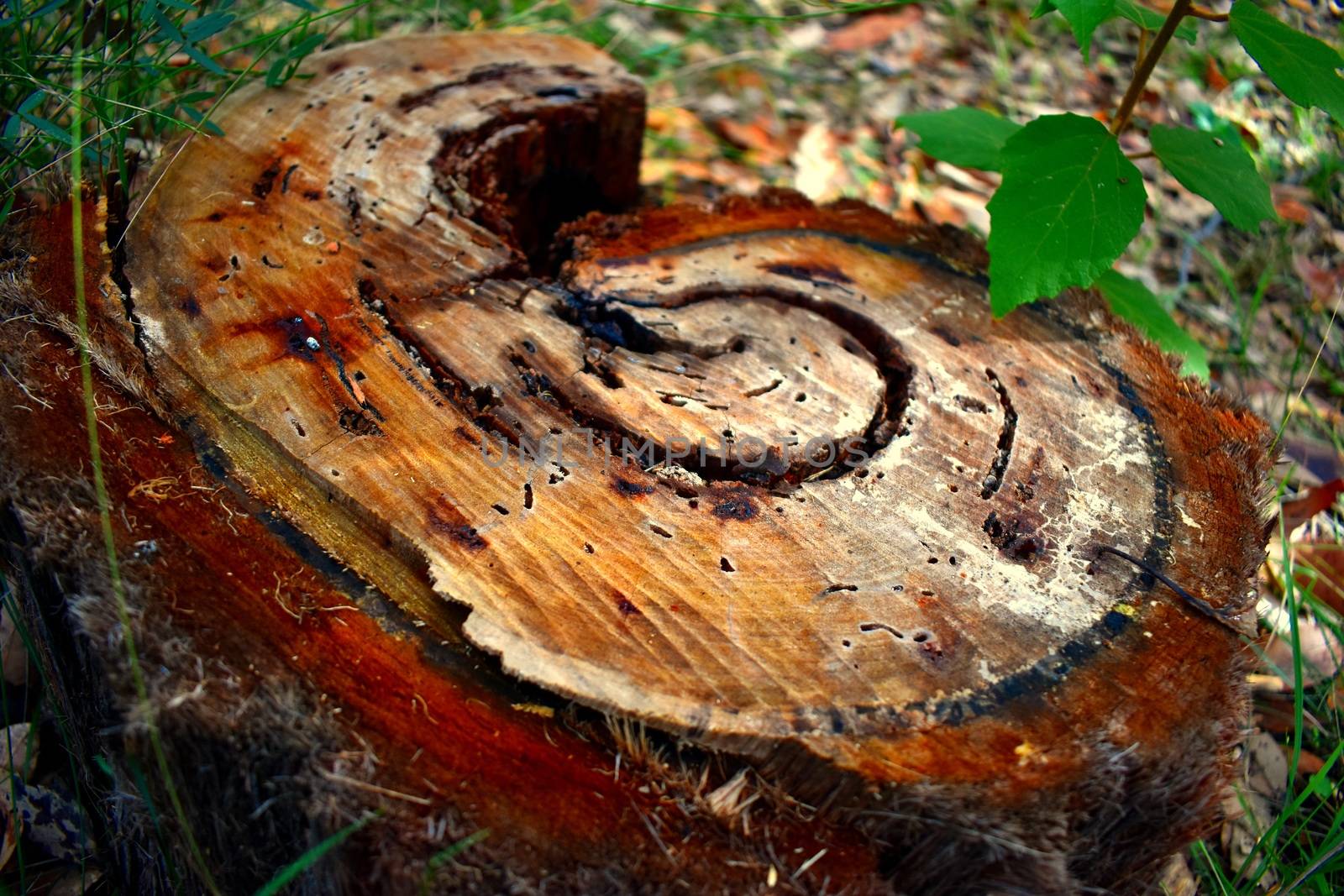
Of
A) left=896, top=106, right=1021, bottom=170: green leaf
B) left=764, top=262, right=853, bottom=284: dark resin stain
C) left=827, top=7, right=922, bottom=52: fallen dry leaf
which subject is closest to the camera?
left=764, top=262, right=853, bottom=284: dark resin stain

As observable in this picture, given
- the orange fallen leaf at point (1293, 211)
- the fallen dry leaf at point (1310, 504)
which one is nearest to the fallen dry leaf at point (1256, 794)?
the fallen dry leaf at point (1310, 504)

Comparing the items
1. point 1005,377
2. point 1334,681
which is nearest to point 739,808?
point 1005,377

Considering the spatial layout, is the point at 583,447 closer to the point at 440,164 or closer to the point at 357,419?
the point at 357,419

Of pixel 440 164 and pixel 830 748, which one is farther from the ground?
A: pixel 440 164

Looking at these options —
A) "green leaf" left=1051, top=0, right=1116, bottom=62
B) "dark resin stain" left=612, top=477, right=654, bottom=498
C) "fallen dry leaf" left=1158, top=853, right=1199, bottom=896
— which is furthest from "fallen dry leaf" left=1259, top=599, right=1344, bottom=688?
"dark resin stain" left=612, top=477, right=654, bottom=498

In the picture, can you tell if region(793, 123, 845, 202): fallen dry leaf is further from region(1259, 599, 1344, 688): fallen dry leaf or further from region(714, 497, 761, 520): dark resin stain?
region(714, 497, 761, 520): dark resin stain
